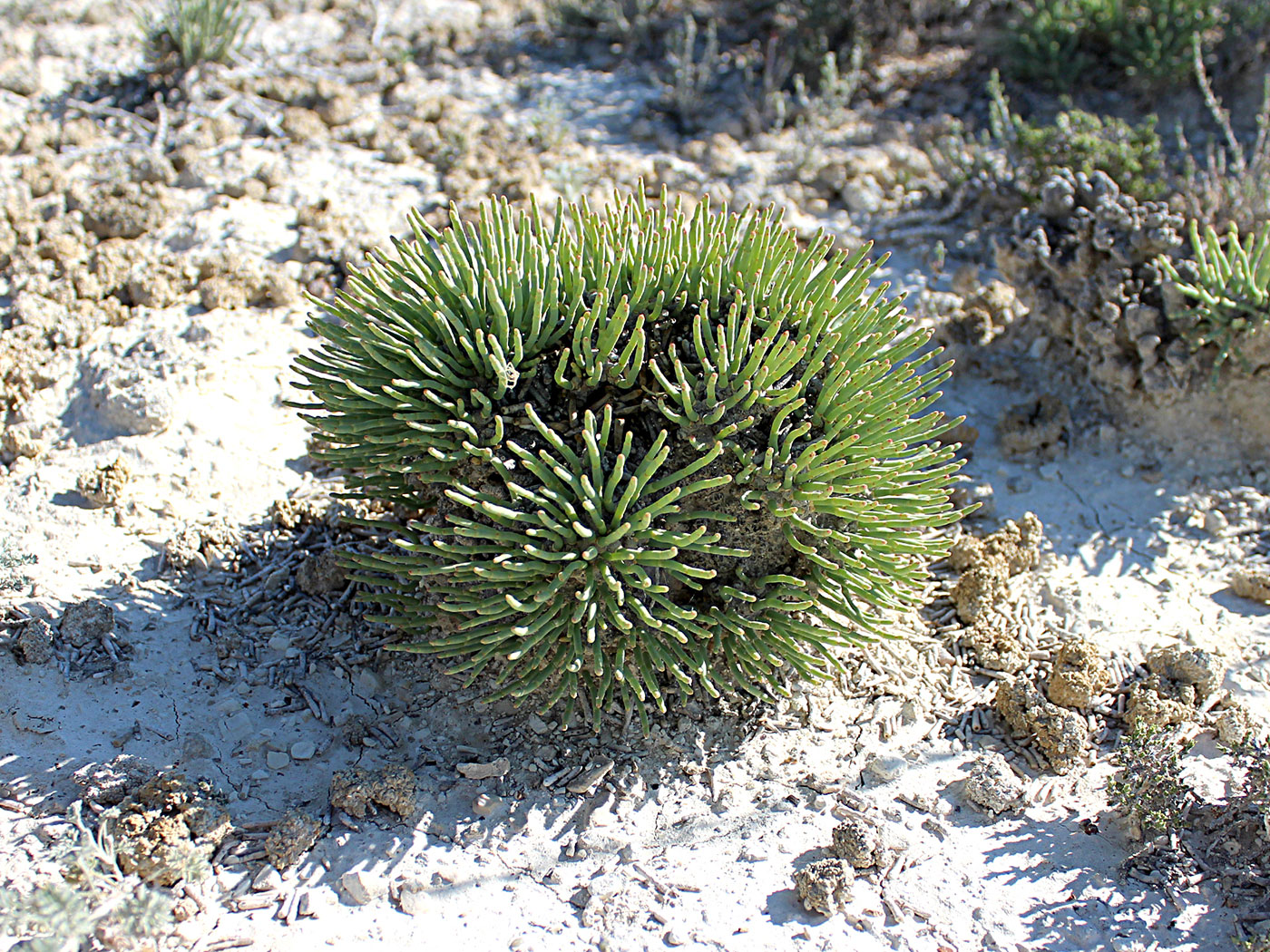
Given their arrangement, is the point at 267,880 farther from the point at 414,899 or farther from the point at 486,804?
the point at 486,804

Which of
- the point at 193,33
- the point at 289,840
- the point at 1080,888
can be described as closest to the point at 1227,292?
the point at 1080,888

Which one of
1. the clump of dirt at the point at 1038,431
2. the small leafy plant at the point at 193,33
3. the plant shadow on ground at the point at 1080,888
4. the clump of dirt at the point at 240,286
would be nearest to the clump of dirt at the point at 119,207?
the clump of dirt at the point at 240,286

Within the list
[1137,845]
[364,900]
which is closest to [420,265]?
[364,900]

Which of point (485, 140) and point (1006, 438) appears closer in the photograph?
point (1006, 438)

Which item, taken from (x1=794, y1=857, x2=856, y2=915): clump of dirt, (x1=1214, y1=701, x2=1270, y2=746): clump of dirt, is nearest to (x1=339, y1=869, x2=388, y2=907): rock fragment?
(x1=794, y1=857, x2=856, y2=915): clump of dirt

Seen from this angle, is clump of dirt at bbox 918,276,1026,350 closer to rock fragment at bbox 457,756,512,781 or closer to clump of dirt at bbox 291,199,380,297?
clump of dirt at bbox 291,199,380,297

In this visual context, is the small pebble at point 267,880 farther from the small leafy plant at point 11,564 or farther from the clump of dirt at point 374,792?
the small leafy plant at point 11,564

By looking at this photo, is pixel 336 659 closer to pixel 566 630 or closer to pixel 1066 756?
pixel 566 630

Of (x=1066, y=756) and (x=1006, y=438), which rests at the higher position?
(x=1006, y=438)
